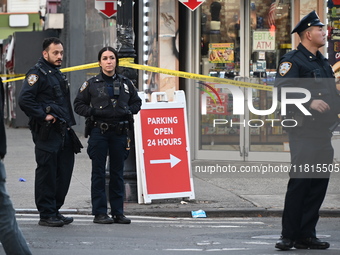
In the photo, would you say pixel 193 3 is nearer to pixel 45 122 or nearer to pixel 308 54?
pixel 45 122

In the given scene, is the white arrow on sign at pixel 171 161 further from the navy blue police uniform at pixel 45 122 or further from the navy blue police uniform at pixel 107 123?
the navy blue police uniform at pixel 45 122

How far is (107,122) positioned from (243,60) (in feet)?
21.5

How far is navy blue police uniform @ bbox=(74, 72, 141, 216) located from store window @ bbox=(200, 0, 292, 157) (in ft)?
20.3

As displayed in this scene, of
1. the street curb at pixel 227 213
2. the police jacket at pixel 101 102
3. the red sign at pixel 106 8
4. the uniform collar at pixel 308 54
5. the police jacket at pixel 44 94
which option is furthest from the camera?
the red sign at pixel 106 8

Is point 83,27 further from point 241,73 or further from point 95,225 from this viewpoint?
point 95,225

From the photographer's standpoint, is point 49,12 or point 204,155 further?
point 49,12

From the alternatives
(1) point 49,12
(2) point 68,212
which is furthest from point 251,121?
(1) point 49,12

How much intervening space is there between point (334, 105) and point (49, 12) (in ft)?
67.5

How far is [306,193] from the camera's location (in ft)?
Result: 24.3

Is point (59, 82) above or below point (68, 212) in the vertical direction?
above

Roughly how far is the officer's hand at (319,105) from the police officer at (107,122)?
8.21 ft

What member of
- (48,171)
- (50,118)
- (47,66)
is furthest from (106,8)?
(48,171)

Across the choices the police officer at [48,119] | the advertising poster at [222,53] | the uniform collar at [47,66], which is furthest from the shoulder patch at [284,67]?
the advertising poster at [222,53]

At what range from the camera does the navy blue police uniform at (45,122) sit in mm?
8766
